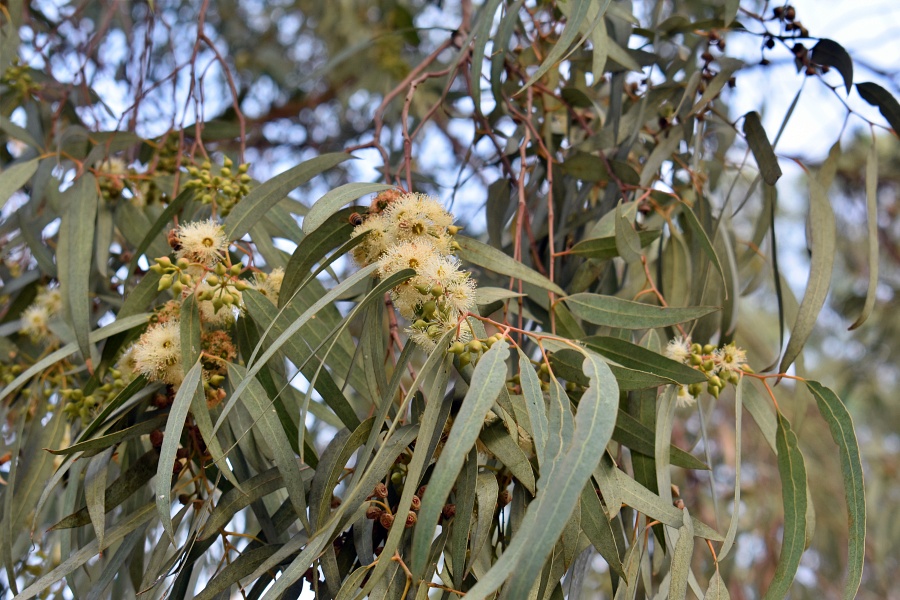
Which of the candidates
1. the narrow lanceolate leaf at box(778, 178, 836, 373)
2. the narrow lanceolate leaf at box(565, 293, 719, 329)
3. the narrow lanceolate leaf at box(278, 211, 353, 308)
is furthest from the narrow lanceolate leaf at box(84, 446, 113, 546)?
the narrow lanceolate leaf at box(778, 178, 836, 373)

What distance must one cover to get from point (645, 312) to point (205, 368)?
572 millimetres

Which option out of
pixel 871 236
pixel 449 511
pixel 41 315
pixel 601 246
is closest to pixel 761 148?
pixel 871 236

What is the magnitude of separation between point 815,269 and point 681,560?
51 cm

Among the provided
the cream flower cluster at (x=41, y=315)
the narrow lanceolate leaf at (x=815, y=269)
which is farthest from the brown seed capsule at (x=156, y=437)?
the narrow lanceolate leaf at (x=815, y=269)

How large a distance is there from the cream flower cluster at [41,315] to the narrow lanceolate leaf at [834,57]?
1339mm

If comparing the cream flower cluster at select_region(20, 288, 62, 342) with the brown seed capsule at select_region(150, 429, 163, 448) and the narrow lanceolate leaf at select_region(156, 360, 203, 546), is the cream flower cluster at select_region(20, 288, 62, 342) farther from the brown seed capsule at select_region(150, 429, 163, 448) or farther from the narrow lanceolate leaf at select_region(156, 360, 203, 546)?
the narrow lanceolate leaf at select_region(156, 360, 203, 546)

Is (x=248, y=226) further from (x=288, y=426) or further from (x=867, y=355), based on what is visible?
(x=867, y=355)

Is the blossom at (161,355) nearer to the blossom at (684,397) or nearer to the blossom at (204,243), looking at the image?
the blossom at (204,243)

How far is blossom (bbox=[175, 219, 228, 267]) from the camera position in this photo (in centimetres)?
101

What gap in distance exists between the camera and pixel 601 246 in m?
1.16

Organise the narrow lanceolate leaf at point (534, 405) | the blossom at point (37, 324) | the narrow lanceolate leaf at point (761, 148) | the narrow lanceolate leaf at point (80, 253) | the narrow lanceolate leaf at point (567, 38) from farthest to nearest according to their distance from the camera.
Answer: the blossom at point (37, 324) < the narrow lanceolate leaf at point (761, 148) < the narrow lanceolate leaf at point (80, 253) < the narrow lanceolate leaf at point (567, 38) < the narrow lanceolate leaf at point (534, 405)

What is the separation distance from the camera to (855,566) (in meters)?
0.89

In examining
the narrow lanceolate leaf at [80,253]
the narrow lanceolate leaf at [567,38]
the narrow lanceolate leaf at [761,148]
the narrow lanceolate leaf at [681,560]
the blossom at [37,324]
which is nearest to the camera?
the narrow lanceolate leaf at [681,560]

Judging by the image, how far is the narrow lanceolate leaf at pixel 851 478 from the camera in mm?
887
